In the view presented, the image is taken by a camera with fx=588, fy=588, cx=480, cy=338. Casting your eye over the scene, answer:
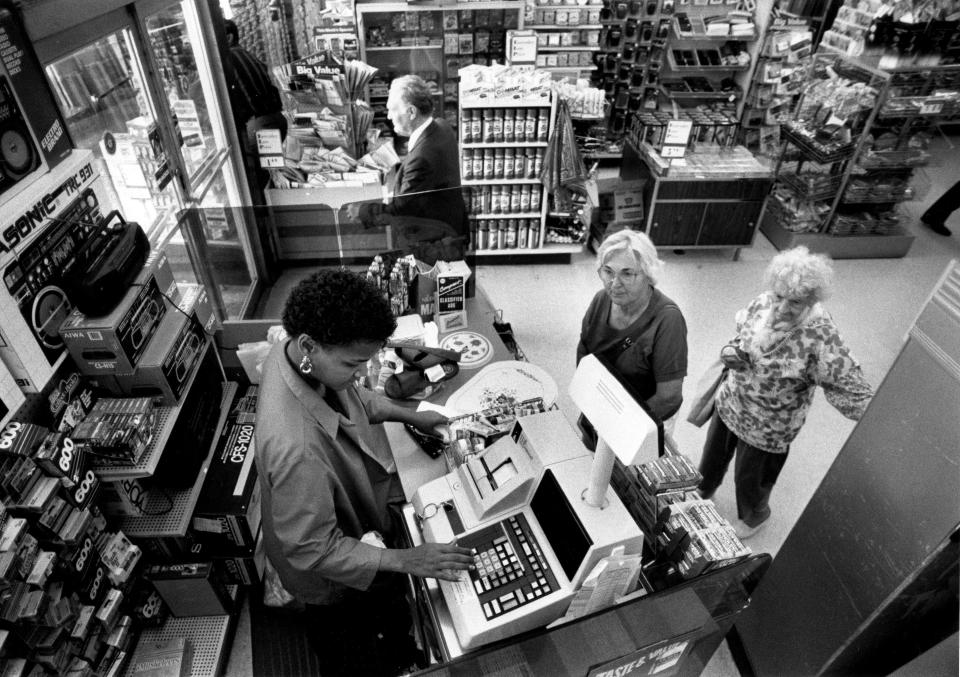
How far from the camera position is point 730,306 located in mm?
5926

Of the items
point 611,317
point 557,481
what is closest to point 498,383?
point 611,317

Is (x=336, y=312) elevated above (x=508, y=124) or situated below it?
above

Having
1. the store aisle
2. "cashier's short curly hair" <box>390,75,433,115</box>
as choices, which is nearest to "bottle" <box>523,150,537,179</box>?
the store aisle

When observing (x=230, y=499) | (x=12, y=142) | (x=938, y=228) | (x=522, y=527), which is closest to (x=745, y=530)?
(x=522, y=527)

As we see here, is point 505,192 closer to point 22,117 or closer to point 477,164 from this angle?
point 477,164

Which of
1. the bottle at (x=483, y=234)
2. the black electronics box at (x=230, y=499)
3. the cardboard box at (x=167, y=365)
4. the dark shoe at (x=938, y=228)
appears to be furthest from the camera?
the dark shoe at (x=938, y=228)

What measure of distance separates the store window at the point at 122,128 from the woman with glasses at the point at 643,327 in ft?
9.43

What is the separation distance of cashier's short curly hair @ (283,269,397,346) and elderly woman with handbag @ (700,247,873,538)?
1946 mm

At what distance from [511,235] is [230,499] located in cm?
406

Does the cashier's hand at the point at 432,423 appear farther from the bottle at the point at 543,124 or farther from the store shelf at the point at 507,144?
the bottle at the point at 543,124

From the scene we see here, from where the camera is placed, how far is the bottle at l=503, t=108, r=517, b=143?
5.49 meters

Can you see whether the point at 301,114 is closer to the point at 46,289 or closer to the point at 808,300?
the point at 46,289

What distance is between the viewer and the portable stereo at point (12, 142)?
212 cm

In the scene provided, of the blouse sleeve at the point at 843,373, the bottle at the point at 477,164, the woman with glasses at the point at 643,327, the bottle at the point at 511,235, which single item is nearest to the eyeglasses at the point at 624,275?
the woman with glasses at the point at 643,327
